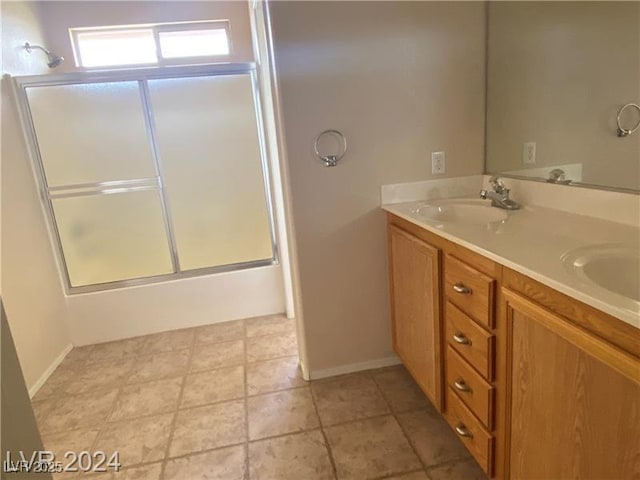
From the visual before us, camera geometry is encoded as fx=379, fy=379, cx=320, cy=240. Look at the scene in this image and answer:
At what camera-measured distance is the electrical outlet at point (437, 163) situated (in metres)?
1.95

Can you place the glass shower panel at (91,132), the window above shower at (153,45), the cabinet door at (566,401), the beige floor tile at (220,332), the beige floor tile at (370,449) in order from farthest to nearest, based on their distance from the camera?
the window above shower at (153,45)
the beige floor tile at (220,332)
the glass shower panel at (91,132)
the beige floor tile at (370,449)
the cabinet door at (566,401)

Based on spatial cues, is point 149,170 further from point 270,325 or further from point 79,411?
point 79,411

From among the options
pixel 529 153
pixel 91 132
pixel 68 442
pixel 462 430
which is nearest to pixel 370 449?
pixel 462 430

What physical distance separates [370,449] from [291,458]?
0.33m

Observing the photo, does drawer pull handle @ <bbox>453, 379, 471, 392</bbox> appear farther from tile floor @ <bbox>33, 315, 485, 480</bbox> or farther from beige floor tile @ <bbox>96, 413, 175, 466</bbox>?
beige floor tile @ <bbox>96, 413, 175, 466</bbox>

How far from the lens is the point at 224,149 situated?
277 cm

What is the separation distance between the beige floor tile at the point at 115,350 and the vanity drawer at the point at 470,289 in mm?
2155

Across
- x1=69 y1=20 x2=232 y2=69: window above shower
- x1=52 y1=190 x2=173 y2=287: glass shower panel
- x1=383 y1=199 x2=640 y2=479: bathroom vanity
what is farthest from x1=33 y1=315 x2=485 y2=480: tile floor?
x1=69 y1=20 x2=232 y2=69: window above shower

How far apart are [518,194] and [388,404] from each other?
1172 mm

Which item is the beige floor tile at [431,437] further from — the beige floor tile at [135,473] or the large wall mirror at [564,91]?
the large wall mirror at [564,91]

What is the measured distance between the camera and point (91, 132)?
2.59 metres

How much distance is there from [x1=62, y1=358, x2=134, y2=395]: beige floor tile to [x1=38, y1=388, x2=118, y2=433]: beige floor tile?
64mm

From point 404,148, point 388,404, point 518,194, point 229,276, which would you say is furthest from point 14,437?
point 229,276

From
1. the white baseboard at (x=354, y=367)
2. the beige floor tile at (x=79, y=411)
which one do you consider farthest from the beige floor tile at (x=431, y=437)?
the beige floor tile at (x=79, y=411)
